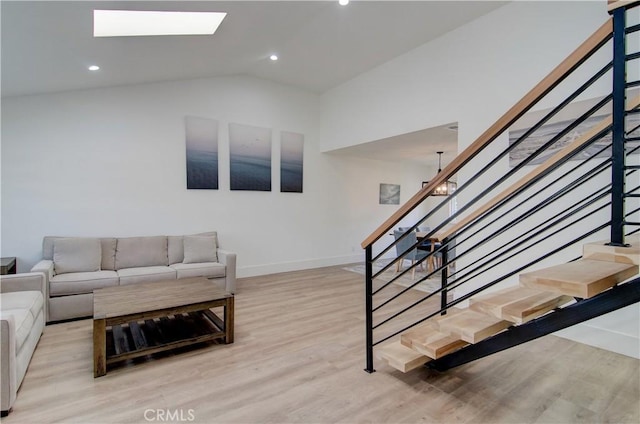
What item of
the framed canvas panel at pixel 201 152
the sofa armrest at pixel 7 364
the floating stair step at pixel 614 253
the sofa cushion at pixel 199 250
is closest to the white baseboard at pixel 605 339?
the floating stair step at pixel 614 253

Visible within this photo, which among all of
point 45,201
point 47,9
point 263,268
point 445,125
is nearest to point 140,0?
point 47,9

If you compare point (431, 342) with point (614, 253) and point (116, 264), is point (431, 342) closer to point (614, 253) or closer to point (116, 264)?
point (614, 253)

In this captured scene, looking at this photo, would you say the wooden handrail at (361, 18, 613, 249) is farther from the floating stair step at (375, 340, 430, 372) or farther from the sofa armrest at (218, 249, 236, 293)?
the sofa armrest at (218, 249, 236, 293)

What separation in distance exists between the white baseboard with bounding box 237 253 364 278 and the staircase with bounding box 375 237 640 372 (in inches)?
145

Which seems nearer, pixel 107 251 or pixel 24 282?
pixel 24 282

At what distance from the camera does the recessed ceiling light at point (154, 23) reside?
2916 millimetres

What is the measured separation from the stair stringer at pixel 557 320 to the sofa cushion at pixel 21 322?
305 cm

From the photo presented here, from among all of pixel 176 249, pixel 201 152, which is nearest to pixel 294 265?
pixel 176 249

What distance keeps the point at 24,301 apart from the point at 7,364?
96 cm

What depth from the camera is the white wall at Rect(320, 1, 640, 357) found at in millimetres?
3002

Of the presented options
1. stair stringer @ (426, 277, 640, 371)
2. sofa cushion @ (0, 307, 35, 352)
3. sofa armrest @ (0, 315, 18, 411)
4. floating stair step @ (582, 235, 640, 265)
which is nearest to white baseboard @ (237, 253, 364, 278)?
sofa cushion @ (0, 307, 35, 352)

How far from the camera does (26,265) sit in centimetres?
399

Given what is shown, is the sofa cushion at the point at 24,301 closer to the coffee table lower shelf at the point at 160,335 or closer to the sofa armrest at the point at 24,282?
the sofa armrest at the point at 24,282

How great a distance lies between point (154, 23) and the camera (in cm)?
315
